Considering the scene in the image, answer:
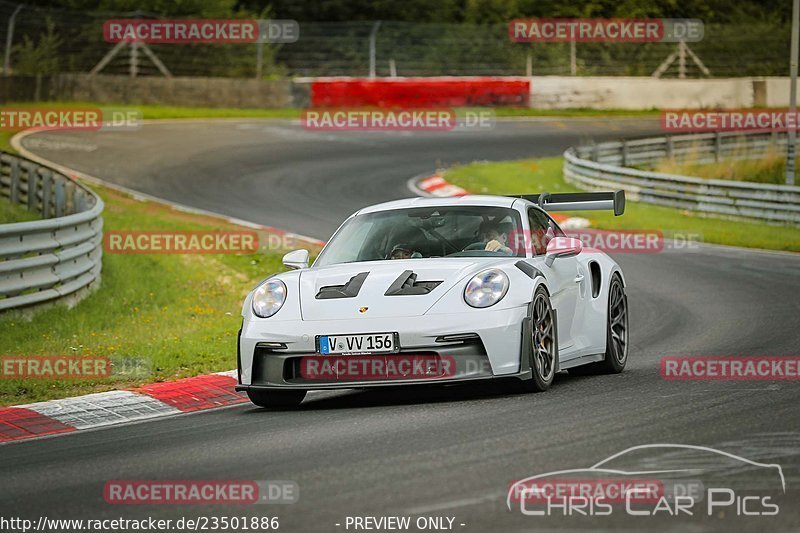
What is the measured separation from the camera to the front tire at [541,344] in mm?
8742

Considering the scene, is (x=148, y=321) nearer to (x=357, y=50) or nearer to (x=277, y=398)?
(x=277, y=398)

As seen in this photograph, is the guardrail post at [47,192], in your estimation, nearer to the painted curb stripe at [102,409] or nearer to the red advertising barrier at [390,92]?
the painted curb stripe at [102,409]

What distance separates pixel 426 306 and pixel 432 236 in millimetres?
1296

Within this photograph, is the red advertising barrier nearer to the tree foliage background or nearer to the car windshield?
the tree foliage background

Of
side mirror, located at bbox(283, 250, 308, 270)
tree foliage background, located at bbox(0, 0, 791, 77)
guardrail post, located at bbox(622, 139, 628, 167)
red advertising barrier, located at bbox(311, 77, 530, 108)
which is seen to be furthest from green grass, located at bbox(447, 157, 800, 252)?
side mirror, located at bbox(283, 250, 308, 270)

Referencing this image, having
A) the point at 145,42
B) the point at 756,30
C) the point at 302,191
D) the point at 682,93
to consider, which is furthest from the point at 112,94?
the point at 756,30

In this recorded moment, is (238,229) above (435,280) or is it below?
below

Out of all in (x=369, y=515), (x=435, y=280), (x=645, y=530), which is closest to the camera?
(x=645, y=530)

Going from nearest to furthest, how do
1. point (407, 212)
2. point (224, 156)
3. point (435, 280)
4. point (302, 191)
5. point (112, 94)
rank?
1. point (435, 280)
2. point (407, 212)
3. point (302, 191)
4. point (224, 156)
5. point (112, 94)

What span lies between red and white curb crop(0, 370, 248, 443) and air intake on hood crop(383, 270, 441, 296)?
1.62 meters

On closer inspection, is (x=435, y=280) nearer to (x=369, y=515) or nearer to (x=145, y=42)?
(x=369, y=515)

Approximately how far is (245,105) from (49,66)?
18.2ft

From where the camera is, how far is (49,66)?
38625mm

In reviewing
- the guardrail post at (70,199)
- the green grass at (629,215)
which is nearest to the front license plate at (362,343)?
the guardrail post at (70,199)
